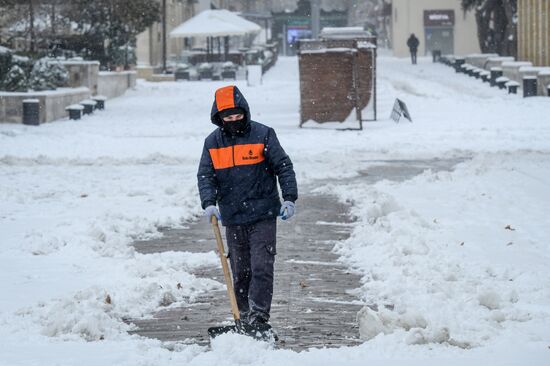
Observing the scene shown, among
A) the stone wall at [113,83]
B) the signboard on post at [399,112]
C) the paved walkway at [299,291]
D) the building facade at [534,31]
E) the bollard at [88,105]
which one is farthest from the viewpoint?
the building facade at [534,31]

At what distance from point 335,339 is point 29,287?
2.81m

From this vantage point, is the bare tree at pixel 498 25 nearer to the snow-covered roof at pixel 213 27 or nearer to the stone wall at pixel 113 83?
the snow-covered roof at pixel 213 27

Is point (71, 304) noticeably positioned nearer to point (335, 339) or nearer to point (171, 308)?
point (171, 308)

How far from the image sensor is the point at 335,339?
720 cm

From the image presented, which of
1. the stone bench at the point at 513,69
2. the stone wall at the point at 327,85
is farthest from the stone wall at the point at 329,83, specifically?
the stone bench at the point at 513,69

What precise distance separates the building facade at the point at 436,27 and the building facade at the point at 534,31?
4093cm

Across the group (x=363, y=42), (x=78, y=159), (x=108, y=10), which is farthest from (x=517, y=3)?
(x=78, y=159)

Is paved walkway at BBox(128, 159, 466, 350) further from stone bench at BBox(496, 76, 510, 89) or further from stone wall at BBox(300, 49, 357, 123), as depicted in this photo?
stone bench at BBox(496, 76, 510, 89)

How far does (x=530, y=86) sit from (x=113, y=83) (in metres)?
14.3

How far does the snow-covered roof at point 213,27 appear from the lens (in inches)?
2106

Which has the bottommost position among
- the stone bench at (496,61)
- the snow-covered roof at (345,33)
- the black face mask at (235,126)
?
the black face mask at (235,126)

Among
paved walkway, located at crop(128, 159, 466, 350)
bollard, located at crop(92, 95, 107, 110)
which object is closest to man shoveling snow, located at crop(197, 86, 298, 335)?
paved walkway, located at crop(128, 159, 466, 350)

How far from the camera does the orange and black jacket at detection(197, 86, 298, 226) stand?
23.5 feet

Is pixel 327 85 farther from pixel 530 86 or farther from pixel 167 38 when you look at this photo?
pixel 167 38
